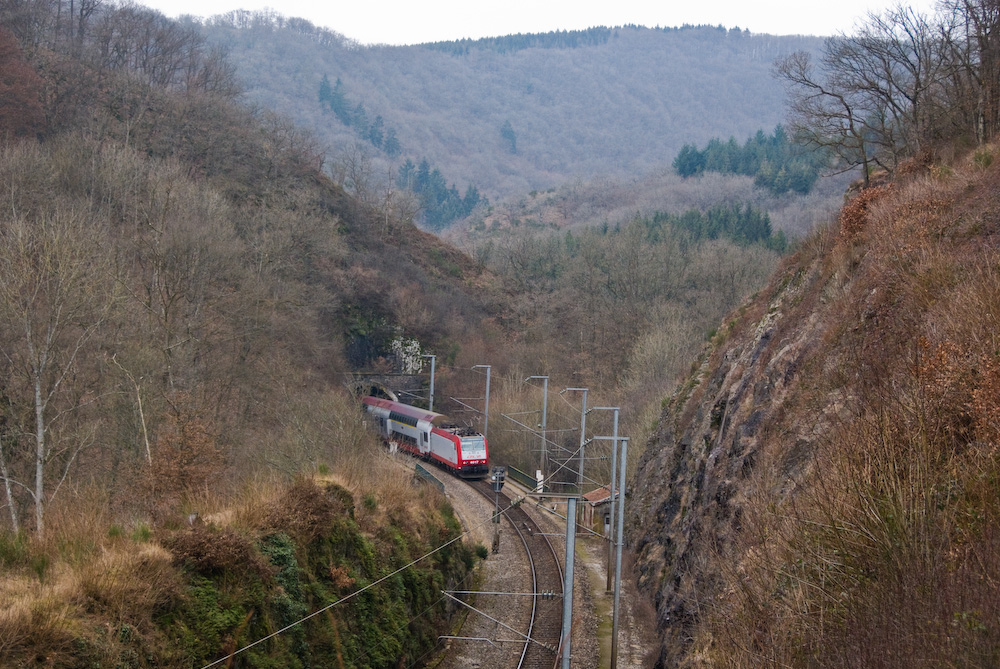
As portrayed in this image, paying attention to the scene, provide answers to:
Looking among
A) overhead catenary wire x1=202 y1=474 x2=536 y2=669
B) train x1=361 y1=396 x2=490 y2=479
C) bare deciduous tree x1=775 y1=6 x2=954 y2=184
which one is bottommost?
train x1=361 y1=396 x2=490 y2=479

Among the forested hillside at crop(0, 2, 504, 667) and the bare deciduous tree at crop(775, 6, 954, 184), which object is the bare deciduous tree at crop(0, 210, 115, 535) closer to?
the forested hillside at crop(0, 2, 504, 667)

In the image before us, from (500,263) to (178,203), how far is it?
1873 inches

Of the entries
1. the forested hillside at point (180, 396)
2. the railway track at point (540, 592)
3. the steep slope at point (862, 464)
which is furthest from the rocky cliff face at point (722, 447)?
the forested hillside at point (180, 396)

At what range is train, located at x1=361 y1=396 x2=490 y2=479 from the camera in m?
37.9

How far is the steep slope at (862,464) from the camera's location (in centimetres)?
679

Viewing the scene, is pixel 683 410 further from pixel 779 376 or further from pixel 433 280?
pixel 433 280

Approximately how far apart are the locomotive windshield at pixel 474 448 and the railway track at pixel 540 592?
292 cm

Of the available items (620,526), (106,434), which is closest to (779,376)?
(620,526)

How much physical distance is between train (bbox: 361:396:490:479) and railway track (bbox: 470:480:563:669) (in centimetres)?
294

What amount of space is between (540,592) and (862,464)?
49.9ft

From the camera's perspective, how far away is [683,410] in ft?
84.5

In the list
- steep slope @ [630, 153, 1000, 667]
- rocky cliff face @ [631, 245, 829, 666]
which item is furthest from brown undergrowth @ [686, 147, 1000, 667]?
rocky cliff face @ [631, 245, 829, 666]

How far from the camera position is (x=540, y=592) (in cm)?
2169

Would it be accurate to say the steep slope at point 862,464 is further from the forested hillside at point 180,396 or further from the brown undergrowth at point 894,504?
the forested hillside at point 180,396
